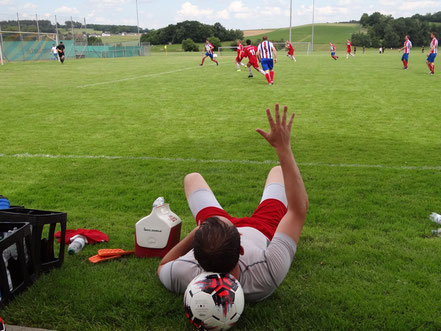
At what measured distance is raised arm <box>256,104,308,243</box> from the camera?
7.59ft

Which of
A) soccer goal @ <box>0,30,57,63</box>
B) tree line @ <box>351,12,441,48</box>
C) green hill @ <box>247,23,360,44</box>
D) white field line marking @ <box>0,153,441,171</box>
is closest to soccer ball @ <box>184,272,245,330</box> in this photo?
white field line marking @ <box>0,153,441,171</box>

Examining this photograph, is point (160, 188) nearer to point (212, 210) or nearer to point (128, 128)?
point (212, 210)

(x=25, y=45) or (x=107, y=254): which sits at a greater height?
(x=25, y=45)

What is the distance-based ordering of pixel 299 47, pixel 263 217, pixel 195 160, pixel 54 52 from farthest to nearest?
1. pixel 299 47
2. pixel 54 52
3. pixel 195 160
4. pixel 263 217

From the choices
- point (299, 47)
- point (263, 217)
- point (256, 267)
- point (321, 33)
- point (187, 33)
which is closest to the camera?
point (256, 267)

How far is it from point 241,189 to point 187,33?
342ft

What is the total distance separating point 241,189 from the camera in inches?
218

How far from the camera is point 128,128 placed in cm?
966

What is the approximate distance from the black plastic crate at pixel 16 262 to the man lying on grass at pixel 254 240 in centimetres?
99

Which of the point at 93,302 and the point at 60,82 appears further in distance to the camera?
the point at 60,82

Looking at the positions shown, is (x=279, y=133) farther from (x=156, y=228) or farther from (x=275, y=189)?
(x=156, y=228)

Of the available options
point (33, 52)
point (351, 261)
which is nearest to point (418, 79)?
point (351, 261)

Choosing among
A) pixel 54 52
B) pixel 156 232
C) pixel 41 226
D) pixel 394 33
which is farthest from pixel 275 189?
pixel 394 33

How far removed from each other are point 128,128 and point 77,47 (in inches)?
1705
